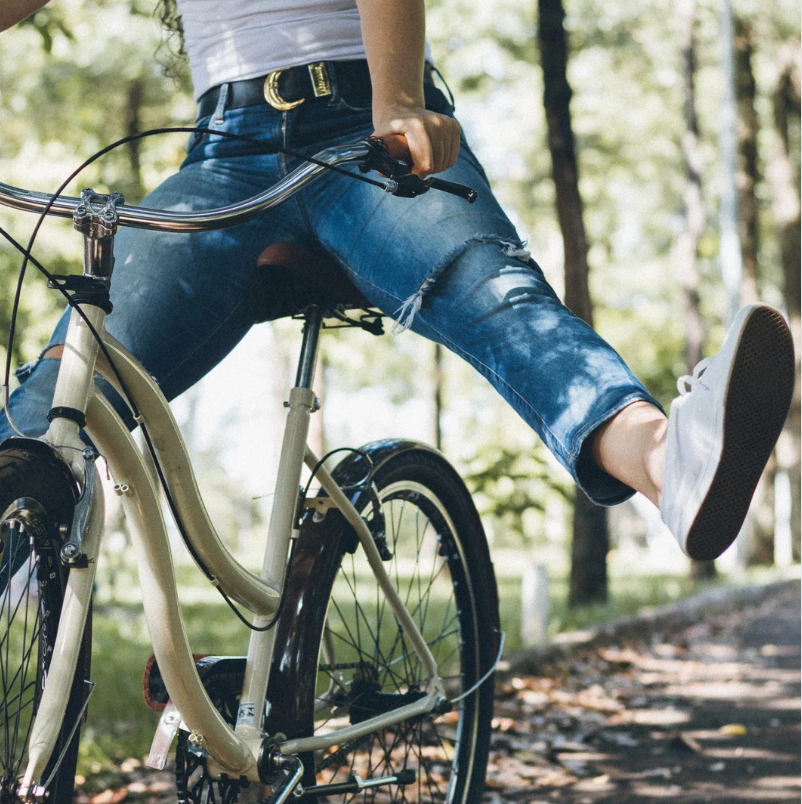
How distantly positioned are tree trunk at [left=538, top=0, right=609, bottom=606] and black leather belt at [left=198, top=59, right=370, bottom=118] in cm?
551

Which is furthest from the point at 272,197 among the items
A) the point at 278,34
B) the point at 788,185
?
the point at 788,185

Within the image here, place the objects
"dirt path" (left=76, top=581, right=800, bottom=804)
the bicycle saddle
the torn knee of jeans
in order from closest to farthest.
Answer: the torn knee of jeans < the bicycle saddle < "dirt path" (left=76, top=581, right=800, bottom=804)

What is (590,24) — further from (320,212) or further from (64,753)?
(64,753)

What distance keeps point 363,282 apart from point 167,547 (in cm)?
→ 68

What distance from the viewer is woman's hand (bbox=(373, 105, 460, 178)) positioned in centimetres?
173

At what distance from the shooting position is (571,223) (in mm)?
7996

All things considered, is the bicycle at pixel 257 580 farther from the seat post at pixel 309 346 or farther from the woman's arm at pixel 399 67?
the woman's arm at pixel 399 67

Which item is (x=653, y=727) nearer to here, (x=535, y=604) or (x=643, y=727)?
(x=643, y=727)

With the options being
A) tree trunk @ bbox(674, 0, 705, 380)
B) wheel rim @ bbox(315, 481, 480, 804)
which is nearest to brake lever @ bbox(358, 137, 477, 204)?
wheel rim @ bbox(315, 481, 480, 804)

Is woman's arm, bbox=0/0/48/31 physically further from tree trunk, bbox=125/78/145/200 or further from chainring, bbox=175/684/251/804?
tree trunk, bbox=125/78/145/200

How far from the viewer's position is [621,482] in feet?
5.85

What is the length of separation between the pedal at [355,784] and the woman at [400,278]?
894 mm

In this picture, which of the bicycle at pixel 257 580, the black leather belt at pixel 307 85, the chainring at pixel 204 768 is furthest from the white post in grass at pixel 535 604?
the black leather belt at pixel 307 85

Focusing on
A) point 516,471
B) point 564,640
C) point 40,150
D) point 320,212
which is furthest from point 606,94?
point 320,212
